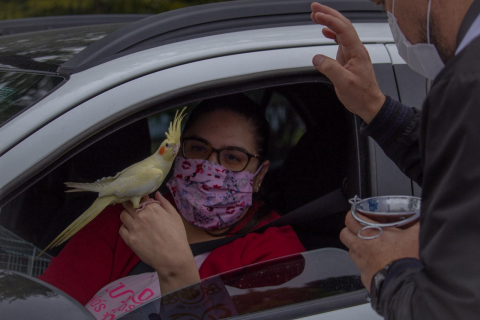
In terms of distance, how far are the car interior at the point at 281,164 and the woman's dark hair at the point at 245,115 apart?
0.09m

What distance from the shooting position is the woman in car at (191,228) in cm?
165

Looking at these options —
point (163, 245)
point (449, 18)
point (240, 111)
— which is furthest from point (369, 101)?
point (163, 245)

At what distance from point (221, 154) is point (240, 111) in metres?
0.24

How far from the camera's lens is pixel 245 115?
7.09ft

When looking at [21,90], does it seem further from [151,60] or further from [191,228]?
[191,228]


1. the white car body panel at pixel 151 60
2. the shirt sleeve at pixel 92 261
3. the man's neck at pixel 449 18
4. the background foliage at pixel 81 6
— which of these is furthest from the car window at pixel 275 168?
the background foliage at pixel 81 6

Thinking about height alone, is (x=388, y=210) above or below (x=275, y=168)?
above

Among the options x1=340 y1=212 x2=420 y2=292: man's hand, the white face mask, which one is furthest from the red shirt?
A: the white face mask

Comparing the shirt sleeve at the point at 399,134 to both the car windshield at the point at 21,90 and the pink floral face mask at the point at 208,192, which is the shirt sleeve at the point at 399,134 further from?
the car windshield at the point at 21,90

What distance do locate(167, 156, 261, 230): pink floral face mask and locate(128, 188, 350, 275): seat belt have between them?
75 millimetres

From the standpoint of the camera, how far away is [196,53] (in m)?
1.57

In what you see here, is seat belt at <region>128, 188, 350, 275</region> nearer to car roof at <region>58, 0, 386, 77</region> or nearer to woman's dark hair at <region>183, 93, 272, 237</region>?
woman's dark hair at <region>183, 93, 272, 237</region>

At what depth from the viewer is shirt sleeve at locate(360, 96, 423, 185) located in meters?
1.57

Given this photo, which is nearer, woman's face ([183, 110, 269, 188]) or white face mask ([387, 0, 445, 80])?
white face mask ([387, 0, 445, 80])
